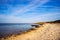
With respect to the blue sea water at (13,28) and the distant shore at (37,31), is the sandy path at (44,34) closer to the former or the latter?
the distant shore at (37,31)

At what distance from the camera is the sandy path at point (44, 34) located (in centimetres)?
289

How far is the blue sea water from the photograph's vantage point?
3.04 metres

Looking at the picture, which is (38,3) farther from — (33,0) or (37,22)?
(37,22)

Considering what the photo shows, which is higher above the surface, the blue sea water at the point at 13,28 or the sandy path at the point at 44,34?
the blue sea water at the point at 13,28

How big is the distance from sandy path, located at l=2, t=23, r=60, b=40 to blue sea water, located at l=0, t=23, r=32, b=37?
0.19 metres

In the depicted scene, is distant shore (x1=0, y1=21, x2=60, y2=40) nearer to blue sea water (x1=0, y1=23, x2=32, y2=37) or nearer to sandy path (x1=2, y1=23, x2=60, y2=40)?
sandy path (x1=2, y1=23, x2=60, y2=40)

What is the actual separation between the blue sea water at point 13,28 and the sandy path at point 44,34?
19cm

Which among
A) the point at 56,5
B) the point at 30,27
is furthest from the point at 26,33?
the point at 56,5

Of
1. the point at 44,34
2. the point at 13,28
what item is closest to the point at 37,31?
the point at 44,34

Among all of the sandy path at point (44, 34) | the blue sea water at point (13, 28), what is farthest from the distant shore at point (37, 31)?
the blue sea water at point (13, 28)

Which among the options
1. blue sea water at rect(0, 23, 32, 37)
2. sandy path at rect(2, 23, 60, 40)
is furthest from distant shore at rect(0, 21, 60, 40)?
blue sea water at rect(0, 23, 32, 37)

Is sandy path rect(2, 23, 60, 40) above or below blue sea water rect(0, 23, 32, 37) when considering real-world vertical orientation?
below

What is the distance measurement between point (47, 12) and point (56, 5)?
0.25 metres

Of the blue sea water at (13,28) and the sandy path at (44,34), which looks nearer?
the sandy path at (44,34)
